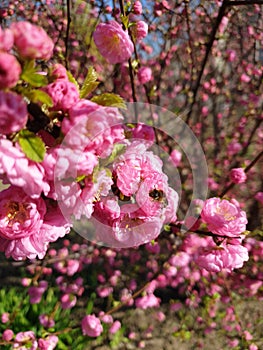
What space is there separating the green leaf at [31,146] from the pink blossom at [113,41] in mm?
608

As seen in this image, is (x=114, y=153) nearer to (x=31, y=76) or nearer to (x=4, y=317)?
(x=31, y=76)

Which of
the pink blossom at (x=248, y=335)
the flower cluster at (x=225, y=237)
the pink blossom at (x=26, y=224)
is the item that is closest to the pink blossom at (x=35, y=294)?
the pink blossom at (x=248, y=335)

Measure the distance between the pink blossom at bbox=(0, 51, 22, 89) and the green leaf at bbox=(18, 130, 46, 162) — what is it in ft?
0.41

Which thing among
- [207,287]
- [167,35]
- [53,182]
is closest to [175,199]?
[53,182]

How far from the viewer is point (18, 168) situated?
68 centimetres

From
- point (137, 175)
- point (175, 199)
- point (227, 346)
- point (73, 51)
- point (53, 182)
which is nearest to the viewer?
point (53, 182)

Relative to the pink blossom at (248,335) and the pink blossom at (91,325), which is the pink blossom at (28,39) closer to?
the pink blossom at (91,325)

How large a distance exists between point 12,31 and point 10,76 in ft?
0.28

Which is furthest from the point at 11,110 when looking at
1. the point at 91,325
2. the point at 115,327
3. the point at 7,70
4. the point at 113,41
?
the point at 115,327

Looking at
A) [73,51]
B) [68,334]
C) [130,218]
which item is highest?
[130,218]

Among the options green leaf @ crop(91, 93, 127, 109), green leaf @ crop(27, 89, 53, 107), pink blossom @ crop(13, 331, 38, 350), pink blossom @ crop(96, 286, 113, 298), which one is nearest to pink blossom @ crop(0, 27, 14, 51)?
green leaf @ crop(27, 89, 53, 107)

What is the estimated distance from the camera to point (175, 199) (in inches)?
40.9

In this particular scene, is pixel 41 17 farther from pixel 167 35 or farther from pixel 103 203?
pixel 103 203

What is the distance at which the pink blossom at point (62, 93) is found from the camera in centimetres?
73
